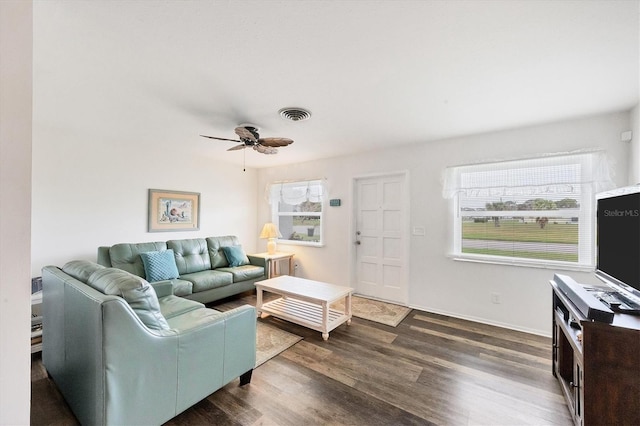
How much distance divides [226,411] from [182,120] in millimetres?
2733

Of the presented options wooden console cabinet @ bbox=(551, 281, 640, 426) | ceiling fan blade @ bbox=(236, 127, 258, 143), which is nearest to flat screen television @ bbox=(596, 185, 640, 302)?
wooden console cabinet @ bbox=(551, 281, 640, 426)

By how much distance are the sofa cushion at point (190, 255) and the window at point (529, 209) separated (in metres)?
3.66

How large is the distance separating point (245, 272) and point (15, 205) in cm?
319

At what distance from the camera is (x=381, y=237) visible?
4.09 m

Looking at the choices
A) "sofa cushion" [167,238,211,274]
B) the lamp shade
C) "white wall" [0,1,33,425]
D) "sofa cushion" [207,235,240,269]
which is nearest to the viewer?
"white wall" [0,1,33,425]

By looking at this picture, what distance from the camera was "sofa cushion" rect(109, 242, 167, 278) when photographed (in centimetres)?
329

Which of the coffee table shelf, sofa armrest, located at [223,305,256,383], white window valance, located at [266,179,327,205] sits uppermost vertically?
white window valance, located at [266,179,327,205]

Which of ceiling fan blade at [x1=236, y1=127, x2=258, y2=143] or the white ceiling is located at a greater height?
the white ceiling

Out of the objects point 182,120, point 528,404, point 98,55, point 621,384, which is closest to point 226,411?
point 528,404

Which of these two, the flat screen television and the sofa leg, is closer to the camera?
the flat screen television

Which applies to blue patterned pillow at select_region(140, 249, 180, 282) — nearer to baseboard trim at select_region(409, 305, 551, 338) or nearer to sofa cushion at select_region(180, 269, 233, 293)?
sofa cushion at select_region(180, 269, 233, 293)

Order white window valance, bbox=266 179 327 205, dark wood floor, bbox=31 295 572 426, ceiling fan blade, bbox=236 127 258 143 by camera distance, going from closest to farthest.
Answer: dark wood floor, bbox=31 295 572 426, ceiling fan blade, bbox=236 127 258 143, white window valance, bbox=266 179 327 205

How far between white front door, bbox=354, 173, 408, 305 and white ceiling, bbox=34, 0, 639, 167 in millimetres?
1254

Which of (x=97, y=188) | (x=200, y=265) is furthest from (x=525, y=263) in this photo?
(x=97, y=188)
